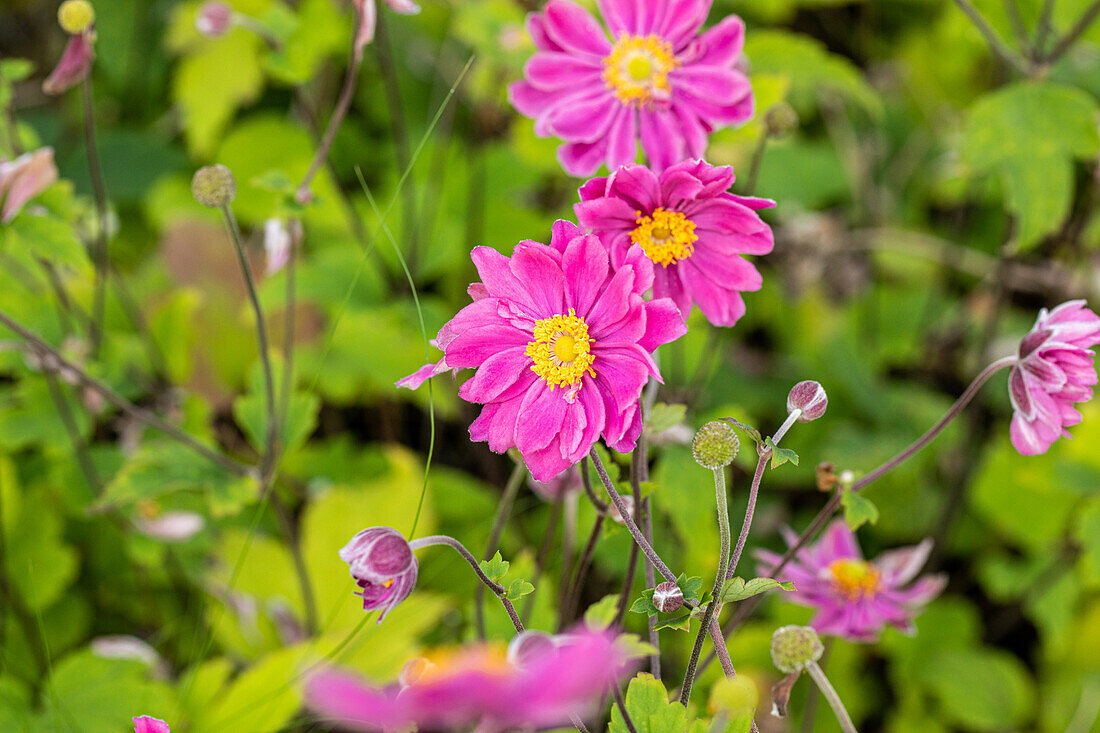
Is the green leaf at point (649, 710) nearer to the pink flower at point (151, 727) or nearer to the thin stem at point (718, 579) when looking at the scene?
the thin stem at point (718, 579)

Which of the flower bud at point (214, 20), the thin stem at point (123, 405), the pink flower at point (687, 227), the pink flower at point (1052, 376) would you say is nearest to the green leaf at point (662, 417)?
the pink flower at point (687, 227)

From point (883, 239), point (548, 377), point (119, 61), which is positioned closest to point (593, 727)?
point (548, 377)

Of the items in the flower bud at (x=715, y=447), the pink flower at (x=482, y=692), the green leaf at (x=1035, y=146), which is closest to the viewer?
the pink flower at (x=482, y=692)

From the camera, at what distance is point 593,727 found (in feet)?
3.01

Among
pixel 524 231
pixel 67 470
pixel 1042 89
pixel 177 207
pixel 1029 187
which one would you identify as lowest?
pixel 67 470

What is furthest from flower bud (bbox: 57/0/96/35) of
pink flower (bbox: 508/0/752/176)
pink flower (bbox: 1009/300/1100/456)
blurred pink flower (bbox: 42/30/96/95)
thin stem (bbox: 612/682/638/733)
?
pink flower (bbox: 1009/300/1100/456)

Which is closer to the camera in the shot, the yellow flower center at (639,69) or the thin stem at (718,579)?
the thin stem at (718,579)

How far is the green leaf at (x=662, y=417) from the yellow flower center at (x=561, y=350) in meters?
0.11

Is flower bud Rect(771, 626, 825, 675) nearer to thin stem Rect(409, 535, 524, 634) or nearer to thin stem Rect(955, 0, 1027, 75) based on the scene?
thin stem Rect(409, 535, 524, 634)

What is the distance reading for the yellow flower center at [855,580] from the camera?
106 centimetres

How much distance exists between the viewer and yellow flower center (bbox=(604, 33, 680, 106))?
3.23ft

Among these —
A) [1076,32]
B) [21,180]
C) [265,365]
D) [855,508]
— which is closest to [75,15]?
[21,180]

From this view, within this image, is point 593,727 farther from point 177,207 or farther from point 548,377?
point 177,207

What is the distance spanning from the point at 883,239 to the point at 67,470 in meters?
1.68
